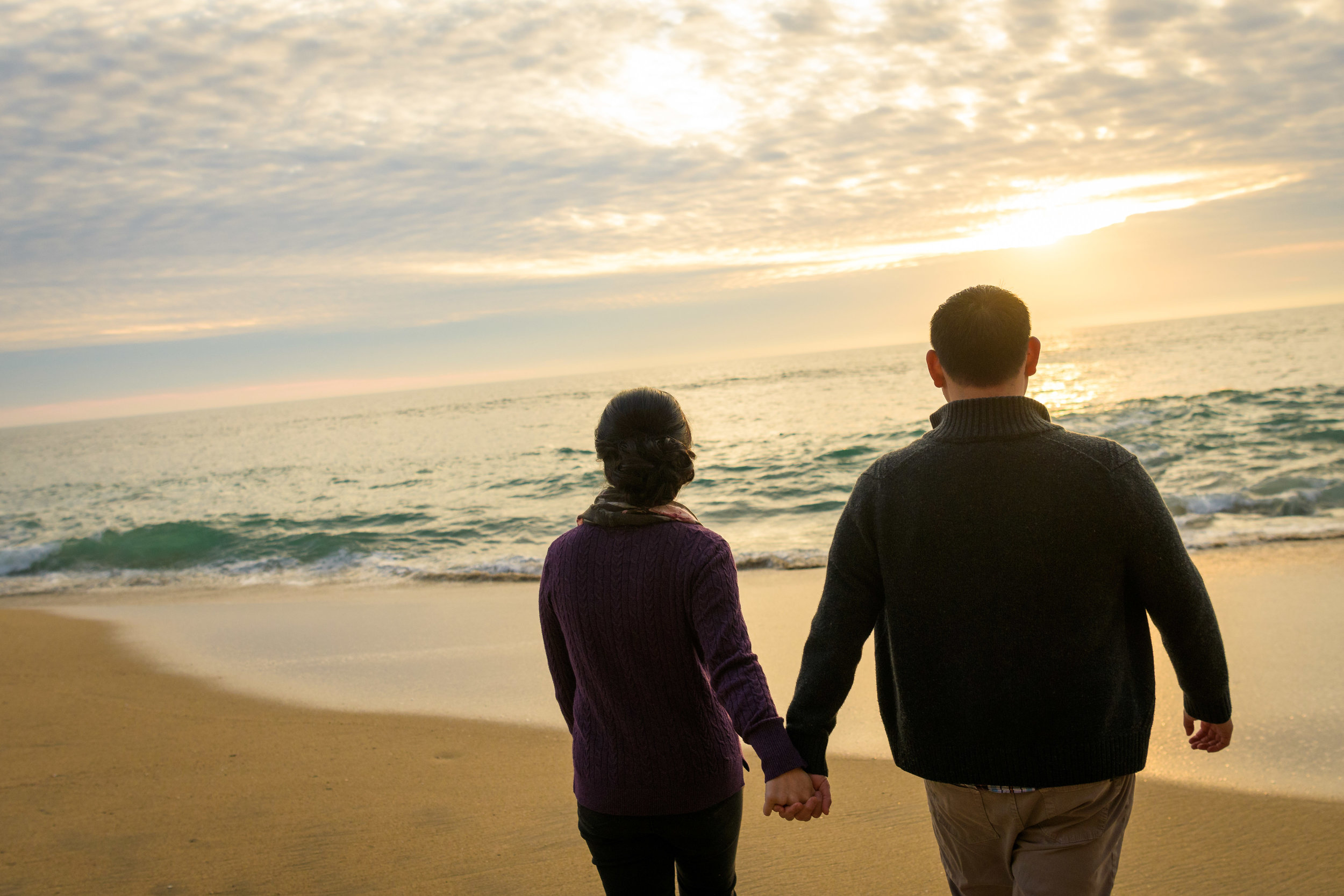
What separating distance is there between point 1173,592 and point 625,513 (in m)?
1.19

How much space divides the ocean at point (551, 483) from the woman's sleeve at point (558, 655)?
24.2ft

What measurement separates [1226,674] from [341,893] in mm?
3275

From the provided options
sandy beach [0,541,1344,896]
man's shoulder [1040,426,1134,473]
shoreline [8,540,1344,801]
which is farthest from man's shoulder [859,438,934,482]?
shoreline [8,540,1344,801]

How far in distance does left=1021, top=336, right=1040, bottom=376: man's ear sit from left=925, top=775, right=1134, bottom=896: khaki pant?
36.1 inches

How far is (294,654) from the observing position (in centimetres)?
702

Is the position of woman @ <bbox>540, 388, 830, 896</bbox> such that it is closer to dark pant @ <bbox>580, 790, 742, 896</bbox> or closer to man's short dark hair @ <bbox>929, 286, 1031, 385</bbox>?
dark pant @ <bbox>580, 790, 742, 896</bbox>

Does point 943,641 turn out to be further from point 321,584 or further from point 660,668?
point 321,584

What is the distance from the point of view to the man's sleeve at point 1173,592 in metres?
1.71

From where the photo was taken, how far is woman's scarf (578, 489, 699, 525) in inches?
76.0

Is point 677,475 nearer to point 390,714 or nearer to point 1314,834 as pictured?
point 1314,834

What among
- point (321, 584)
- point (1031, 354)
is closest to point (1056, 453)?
point (1031, 354)

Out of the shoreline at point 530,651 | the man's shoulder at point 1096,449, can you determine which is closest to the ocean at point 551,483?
the shoreline at point 530,651

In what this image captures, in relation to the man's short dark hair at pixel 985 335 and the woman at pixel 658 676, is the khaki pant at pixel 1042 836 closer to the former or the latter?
the woman at pixel 658 676

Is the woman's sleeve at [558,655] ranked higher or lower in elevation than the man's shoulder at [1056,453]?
lower
